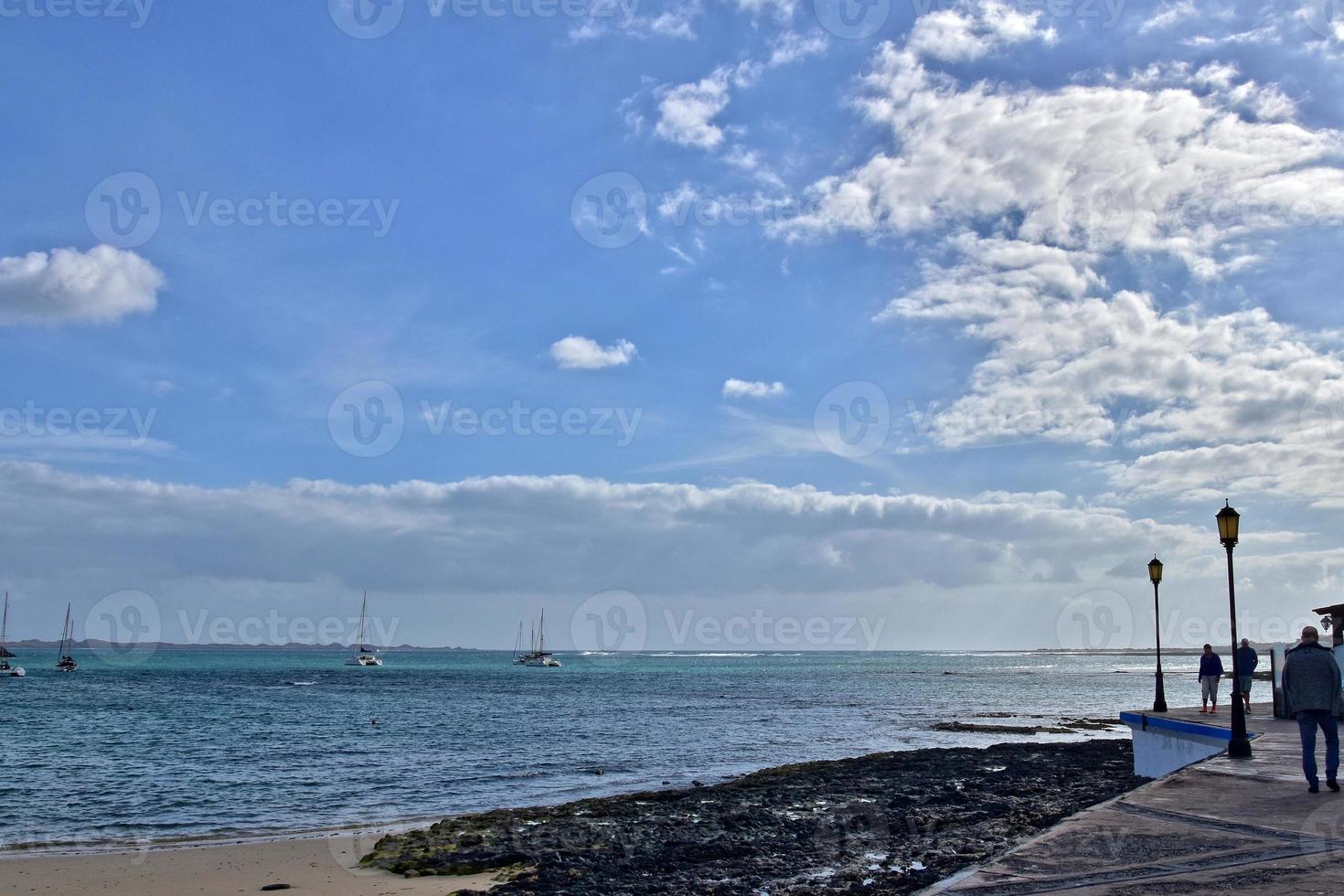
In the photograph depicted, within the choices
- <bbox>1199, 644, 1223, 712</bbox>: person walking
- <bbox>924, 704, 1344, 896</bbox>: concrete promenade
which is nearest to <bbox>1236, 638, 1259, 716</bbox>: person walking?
<bbox>1199, 644, 1223, 712</bbox>: person walking

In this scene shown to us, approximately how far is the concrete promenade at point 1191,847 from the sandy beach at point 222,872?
9.11 metres

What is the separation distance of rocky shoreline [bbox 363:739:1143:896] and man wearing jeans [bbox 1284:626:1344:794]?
3610 millimetres

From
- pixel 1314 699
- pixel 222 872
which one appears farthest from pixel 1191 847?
pixel 222 872

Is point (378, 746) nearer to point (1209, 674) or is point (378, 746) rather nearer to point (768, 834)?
point (768, 834)

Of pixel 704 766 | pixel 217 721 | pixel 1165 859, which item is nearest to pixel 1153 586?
pixel 704 766

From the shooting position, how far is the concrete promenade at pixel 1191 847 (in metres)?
7.38

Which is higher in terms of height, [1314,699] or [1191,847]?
[1314,699]

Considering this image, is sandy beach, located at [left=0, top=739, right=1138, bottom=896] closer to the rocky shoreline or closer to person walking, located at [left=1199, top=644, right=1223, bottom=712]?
the rocky shoreline

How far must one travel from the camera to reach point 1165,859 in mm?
8188

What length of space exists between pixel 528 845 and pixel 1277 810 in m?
11.8

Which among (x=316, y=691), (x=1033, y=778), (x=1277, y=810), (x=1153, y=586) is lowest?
(x=316, y=691)

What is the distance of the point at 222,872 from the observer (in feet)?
56.7

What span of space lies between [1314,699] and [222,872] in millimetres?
16857

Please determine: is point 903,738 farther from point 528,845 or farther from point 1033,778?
point 528,845
